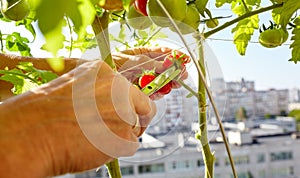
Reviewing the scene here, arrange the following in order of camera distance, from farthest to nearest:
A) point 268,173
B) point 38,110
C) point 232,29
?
point 268,173
point 232,29
point 38,110

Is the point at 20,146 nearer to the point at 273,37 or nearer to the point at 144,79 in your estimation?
the point at 144,79

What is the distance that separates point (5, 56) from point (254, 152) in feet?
10.5

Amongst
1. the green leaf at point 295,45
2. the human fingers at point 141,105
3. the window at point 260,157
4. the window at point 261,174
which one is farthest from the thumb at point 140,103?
the window at point 261,174

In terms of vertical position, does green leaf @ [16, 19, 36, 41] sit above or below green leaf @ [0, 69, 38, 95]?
above

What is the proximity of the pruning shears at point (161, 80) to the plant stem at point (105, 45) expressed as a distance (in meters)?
0.05

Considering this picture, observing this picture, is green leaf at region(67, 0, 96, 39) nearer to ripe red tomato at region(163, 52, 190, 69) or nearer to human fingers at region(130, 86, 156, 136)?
human fingers at region(130, 86, 156, 136)

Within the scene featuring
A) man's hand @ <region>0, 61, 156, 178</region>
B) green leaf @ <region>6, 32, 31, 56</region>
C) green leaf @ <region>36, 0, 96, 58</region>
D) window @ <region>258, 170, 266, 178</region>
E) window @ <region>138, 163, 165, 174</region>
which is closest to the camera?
green leaf @ <region>36, 0, 96, 58</region>

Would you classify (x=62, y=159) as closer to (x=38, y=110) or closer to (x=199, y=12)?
(x=38, y=110)

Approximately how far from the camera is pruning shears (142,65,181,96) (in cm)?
44

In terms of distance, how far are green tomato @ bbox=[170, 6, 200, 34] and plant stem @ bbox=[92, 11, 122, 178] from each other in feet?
0.25

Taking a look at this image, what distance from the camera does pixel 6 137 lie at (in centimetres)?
35

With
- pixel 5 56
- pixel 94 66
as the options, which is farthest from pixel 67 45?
pixel 94 66

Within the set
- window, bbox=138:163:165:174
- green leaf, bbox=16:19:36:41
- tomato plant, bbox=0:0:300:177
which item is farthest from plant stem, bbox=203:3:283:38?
window, bbox=138:163:165:174

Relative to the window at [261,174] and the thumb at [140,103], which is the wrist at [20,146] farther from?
the window at [261,174]
